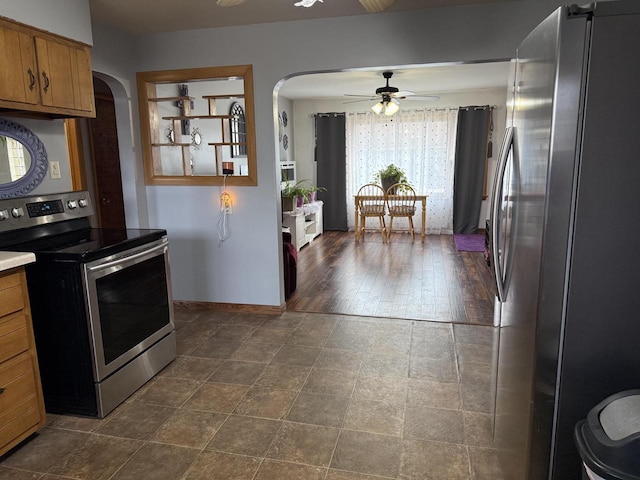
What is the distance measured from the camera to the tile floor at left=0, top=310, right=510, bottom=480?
1.94 metres

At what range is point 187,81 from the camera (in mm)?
3711

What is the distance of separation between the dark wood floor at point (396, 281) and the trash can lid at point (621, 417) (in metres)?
2.61

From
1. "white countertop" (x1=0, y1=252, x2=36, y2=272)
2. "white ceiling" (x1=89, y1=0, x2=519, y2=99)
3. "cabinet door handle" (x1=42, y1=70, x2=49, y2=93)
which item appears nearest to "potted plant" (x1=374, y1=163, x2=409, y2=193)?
"white ceiling" (x1=89, y1=0, x2=519, y2=99)

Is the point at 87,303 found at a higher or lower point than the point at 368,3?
lower

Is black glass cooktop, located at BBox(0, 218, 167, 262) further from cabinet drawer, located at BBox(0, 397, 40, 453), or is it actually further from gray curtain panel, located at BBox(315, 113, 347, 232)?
gray curtain panel, located at BBox(315, 113, 347, 232)

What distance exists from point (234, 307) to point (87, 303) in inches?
72.0

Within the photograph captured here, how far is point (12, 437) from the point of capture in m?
2.00

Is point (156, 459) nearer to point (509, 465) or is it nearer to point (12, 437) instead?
point (12, 437)

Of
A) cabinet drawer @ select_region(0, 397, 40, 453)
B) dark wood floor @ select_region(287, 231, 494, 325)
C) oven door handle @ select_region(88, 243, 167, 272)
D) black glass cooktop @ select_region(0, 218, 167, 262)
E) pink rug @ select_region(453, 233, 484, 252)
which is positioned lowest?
dark wood floor @ select_region(287, 231, 494, 325)

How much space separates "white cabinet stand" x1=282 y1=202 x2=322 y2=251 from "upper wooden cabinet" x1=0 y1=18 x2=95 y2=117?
359 centimetres

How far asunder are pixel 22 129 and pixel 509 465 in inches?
120

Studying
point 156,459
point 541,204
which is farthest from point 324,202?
point 541,204

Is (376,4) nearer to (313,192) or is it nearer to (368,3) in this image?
(368,3)

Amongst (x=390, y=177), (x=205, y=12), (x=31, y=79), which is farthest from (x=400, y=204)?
(x=31, y=79)
